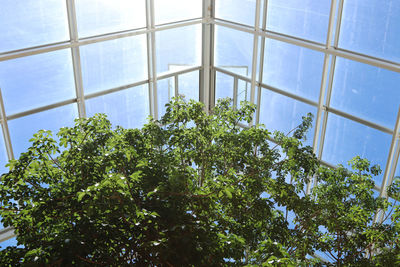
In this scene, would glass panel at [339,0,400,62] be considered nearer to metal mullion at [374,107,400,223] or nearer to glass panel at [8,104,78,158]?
metal mullion at [374,107,400,223]

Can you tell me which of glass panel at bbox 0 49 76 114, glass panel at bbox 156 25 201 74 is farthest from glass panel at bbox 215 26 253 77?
glass panel at bbox 0 49 76 114

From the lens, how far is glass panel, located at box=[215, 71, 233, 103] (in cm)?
1039

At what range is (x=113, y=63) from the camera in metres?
8.91

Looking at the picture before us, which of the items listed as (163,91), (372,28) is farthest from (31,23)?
(372,28)

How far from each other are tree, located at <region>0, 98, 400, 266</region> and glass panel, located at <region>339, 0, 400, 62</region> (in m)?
1.97

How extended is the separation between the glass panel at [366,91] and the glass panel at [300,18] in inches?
28.2

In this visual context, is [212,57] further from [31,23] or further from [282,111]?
[31,23]

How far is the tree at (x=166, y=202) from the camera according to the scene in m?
3.82

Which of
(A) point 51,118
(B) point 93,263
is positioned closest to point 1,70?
(A) point 51,118

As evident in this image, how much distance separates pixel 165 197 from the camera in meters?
4.07

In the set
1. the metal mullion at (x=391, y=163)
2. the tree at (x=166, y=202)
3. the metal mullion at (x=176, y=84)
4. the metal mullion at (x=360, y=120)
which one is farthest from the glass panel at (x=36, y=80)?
the metal mullion at (x=391, y=163)

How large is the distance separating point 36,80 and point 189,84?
12.9 feet

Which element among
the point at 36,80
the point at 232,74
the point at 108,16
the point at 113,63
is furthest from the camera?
the point at 232,74

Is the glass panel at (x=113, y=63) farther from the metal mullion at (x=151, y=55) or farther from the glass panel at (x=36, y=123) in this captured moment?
the glass panel at (x=36, y=123)
